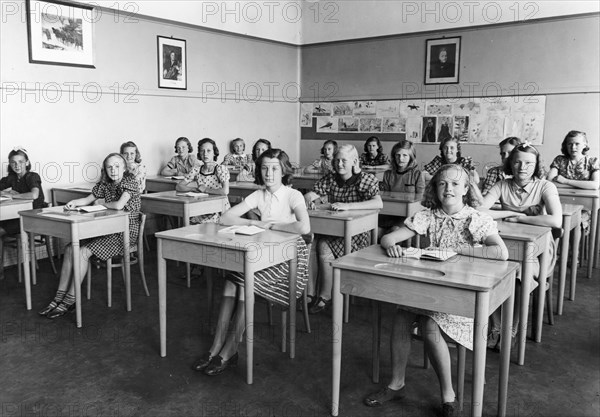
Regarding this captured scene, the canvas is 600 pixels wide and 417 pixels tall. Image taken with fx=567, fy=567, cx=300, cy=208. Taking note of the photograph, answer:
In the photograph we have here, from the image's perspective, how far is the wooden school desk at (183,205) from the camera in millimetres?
4477

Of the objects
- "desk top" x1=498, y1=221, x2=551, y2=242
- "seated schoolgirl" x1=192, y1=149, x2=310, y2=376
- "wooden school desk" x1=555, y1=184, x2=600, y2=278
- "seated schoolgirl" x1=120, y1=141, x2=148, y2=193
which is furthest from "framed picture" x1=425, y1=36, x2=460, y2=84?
"seated schoolgirl" x1=192, y1=149, x2=310, y2=376

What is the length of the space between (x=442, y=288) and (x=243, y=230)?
49.4 inches

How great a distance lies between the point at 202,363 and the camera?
3.03m

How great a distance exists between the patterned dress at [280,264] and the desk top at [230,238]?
0.17 meters

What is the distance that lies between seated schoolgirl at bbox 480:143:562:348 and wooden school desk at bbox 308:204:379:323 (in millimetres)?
746

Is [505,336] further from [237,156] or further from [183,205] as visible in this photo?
[237,156]

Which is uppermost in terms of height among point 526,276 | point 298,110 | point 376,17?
point 376,17

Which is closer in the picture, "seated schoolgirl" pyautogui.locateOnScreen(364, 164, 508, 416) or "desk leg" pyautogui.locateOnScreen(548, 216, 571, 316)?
"seated schoolgirl" pyautogui.locateOnScreen(364, 164, 508, 416)

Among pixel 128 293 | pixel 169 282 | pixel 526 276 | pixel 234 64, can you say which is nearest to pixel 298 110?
pixel 234 64

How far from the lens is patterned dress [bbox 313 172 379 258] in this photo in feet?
13.0

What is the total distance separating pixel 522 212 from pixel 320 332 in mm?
1480

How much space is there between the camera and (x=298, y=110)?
9.00 m

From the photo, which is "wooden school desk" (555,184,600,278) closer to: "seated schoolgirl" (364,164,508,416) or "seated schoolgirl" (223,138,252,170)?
"seated schoolgirl" (364,164,508,416)

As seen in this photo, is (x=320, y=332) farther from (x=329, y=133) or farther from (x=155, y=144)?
(x=329, y=133)
